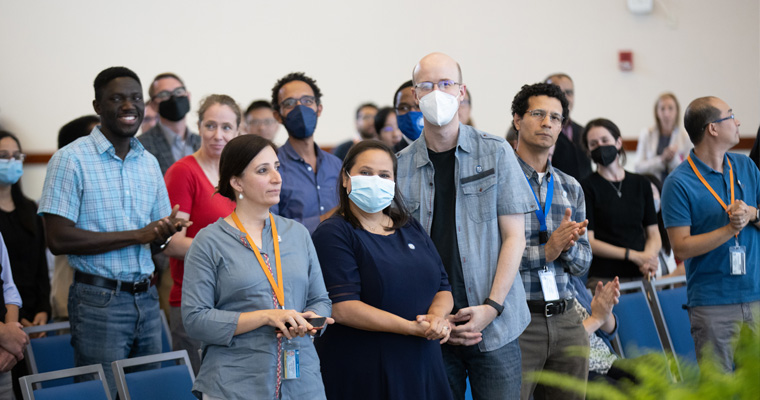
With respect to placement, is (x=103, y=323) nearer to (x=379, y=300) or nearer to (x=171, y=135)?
(x=379, y=300)

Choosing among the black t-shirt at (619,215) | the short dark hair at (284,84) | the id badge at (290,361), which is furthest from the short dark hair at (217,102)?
the black t-shirt at (619,215)

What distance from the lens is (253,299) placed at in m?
2.29

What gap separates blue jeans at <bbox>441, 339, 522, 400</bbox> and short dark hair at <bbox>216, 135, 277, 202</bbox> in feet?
3.05

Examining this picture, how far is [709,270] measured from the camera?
352 centimetres

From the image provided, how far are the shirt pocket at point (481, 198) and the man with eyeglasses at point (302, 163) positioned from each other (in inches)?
32.8

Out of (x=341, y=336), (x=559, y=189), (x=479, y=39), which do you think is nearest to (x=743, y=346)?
(x=341, y=336)

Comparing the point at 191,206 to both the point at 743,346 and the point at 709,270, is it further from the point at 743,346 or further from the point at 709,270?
the point at 743,346

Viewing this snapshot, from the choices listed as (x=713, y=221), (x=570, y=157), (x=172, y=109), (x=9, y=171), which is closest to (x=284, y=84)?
(x=172, y=109)

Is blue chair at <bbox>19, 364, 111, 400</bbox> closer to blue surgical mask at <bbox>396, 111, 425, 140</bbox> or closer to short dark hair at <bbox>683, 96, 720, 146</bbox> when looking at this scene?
blue surgical mask at <bbox>396, 111, 425, 140</bbox>

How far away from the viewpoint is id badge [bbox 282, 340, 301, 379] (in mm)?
2258

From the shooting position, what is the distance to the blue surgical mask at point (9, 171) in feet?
13.0

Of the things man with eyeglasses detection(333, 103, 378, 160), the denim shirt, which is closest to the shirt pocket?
the denim shirt

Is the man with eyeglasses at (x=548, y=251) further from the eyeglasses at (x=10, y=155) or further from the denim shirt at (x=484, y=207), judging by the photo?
the eyeglasses at (x=10, y=155)

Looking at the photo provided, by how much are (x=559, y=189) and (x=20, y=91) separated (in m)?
4.70
